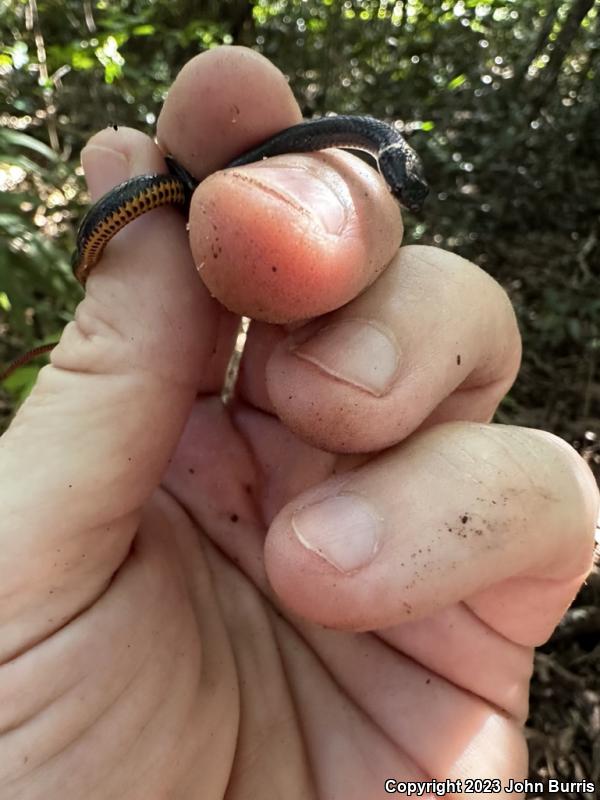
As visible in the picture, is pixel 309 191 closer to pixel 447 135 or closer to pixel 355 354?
pixel 355 354

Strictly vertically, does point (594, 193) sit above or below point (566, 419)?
above

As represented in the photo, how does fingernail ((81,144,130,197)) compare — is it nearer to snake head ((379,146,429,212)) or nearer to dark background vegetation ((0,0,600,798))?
snake head ((379,146,429,212))

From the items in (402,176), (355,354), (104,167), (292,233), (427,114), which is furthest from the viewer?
(427,114)

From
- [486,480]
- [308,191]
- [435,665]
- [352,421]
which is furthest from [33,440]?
[435,665]

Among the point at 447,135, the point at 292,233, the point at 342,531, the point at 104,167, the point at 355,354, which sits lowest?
the point at 447,135

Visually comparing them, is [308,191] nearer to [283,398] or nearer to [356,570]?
[283,398]

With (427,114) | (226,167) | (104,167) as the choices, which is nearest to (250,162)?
(226,167)
